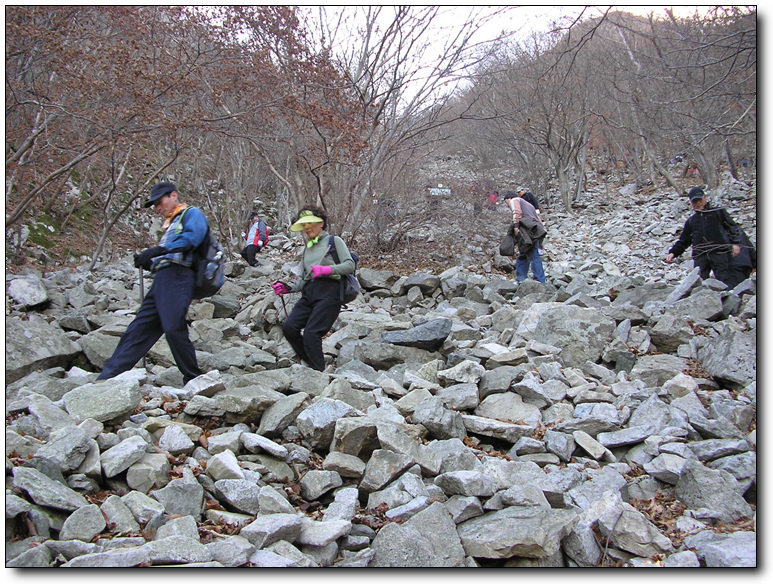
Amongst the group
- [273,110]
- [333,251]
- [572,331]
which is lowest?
[572,331]

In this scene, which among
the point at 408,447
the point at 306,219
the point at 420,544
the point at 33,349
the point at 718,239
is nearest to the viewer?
the point at 420,544

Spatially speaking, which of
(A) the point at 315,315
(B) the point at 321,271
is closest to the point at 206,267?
(B) the point at 321,271

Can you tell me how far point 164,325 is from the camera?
13.7ft

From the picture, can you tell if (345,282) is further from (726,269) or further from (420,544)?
(726,269)

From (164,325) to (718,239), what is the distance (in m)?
6.03

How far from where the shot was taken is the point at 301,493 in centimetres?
305

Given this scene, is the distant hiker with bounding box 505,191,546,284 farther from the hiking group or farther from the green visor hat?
the green visor hat

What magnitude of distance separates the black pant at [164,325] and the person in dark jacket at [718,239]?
547cm

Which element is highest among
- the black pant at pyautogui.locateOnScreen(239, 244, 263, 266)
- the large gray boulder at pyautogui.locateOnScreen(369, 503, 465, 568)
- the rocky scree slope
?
the black pant at pyautogui.locateOnScreen(239, 244, 263, 266)

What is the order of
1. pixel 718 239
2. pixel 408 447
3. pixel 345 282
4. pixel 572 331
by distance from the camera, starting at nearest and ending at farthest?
pixel 408 447 → pixel 345 282 → pixel 572 331 → pixel 718 239

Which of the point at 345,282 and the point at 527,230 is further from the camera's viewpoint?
the point at 527,230

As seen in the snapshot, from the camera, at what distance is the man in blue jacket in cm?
416

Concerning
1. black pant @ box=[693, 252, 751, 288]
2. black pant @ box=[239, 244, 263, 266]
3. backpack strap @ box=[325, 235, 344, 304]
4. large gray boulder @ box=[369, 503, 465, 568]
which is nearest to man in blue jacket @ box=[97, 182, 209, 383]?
backpack strap @ box=[325, 235, 344, 304]

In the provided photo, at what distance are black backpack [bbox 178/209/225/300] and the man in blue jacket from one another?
42 millimetres
